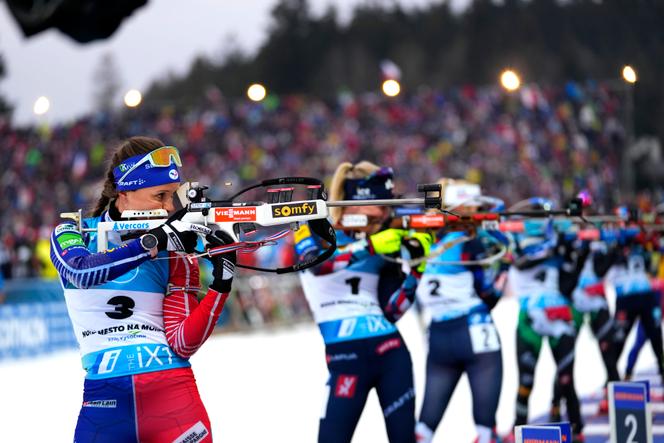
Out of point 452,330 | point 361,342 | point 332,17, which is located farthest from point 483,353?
point 332,17

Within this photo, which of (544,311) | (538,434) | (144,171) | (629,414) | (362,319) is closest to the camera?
(144,171)

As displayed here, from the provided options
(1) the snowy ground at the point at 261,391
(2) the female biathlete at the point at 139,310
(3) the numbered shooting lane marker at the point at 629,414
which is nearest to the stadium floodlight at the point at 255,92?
(1) the snowy ground at the point at 261,391

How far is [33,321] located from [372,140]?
2634 cm

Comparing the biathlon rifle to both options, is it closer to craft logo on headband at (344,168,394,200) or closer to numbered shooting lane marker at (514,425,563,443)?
numbered shooting lane marker at (514,425,563,443)

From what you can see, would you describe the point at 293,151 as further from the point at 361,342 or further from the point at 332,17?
the point at 332,17

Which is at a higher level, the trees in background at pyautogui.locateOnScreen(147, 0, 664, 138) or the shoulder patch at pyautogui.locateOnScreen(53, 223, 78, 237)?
the trees in background at pyautogui.locateOnScreen(147, 0, 664, 138)

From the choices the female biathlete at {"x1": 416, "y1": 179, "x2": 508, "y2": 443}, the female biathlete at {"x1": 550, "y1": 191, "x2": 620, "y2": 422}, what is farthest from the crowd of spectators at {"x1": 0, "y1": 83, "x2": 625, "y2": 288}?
the female biathlete at {"x1": 416, "y1": 179, "x2": 508, "y2": 443}

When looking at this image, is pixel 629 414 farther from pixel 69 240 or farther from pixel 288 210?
pixel 69 240

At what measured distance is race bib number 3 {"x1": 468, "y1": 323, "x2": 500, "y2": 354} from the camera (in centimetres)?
745

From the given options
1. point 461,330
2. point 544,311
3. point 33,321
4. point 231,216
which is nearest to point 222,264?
point 231,216

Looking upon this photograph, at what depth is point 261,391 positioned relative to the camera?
12938mm

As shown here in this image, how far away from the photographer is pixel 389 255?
640 centimetres

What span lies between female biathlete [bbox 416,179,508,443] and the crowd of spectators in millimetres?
24724

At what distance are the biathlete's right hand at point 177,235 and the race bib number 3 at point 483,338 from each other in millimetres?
3533
